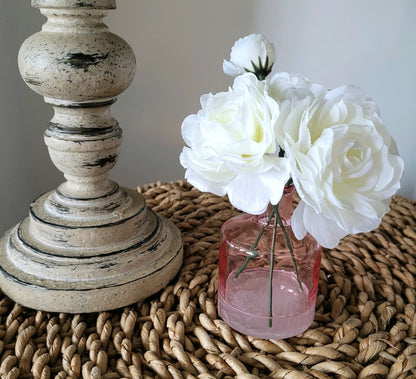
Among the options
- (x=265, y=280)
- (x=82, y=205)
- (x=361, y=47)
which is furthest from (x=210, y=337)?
(x=361, y=47)

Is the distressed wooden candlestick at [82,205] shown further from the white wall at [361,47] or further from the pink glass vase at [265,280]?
the white wall at [361,47]

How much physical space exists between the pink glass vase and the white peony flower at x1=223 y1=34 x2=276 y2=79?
0.44ft

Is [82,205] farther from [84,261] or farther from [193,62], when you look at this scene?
[193,62]

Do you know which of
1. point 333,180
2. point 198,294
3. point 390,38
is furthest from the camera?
point 390,38

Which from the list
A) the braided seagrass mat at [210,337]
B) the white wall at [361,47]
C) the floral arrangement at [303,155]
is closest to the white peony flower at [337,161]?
the floral arrangement at [303,155]

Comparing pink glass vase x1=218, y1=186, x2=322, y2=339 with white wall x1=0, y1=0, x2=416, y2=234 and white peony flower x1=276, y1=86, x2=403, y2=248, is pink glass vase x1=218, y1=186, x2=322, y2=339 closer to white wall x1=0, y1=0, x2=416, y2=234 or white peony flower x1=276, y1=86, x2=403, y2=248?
white peony flower x1=276, y1=86, x2=403, y2=248

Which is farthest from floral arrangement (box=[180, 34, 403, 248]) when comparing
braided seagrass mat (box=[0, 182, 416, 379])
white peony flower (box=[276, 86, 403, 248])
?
braided seagrass mat (box=[0, 182, 416, 379])

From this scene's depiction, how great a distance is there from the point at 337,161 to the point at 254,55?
13cm

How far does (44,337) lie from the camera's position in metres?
0.56

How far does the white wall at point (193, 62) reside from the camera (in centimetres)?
101

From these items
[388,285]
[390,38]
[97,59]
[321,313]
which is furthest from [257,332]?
[390,38]

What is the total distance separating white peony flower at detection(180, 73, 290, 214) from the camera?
42 centimetres

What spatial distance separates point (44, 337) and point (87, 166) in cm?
20

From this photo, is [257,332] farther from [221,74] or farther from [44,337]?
[221,74]
